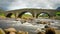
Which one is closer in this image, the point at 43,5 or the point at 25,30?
the point at 25,30

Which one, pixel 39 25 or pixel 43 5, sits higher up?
pixel 43 5

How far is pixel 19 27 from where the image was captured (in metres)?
3.93

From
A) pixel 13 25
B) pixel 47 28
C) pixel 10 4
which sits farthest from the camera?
pixel 10 4

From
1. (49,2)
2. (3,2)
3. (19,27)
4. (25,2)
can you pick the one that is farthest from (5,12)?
(49,2)

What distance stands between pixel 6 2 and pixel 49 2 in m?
1.27

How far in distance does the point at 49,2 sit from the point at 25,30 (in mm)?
1317

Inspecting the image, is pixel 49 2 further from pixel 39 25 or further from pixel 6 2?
pixel 6 2

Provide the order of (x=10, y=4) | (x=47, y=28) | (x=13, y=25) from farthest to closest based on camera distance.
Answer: (x=10, y=4) → (x=13, y=25) → (x=47, y=28)

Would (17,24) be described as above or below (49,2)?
below

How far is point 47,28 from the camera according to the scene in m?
3.70

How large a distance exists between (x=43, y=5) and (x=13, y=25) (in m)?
1.23

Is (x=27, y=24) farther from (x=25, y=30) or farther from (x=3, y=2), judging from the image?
(x=3, y=2)

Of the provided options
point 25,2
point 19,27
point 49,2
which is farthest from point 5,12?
point 49,2

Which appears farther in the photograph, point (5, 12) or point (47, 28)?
point (5, 12)
